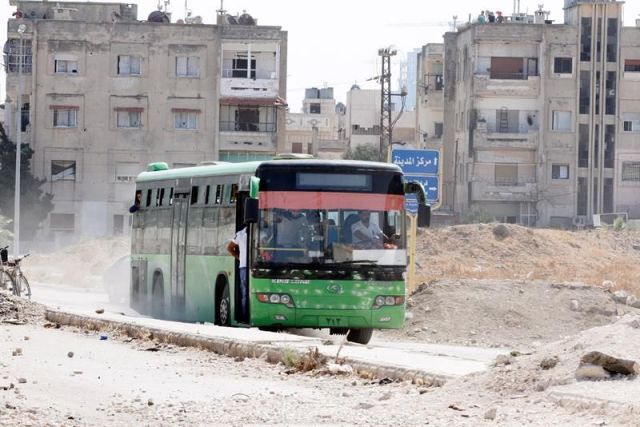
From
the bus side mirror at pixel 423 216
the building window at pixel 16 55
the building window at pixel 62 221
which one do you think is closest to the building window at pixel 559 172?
the building window at pixel 62 221

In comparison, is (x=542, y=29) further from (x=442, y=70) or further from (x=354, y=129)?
(x=354, y=129)

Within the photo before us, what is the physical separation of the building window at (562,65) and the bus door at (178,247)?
62.8 metres

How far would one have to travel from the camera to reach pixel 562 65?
3477 inches

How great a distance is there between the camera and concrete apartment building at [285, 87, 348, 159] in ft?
403

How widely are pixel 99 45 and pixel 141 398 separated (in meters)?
71.0

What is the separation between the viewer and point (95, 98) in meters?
82.8

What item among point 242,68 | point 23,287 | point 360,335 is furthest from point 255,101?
point 360,335

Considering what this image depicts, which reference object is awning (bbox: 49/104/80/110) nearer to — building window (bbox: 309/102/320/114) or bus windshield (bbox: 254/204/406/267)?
bus windshield (bbox: 254/204/406/267)

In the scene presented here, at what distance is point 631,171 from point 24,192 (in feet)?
114

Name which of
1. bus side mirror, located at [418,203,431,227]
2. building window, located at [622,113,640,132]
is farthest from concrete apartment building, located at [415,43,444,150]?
bus side mirror, located at [418,203,431,227]

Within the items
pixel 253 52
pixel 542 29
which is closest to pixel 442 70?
pixel 542 29

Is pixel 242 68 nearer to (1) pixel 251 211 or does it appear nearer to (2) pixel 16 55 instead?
(2) pixel 16 55

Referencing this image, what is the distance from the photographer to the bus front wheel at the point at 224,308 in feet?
79.1

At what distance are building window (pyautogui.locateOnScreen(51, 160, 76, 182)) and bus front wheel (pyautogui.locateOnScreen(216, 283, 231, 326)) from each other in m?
59.5
